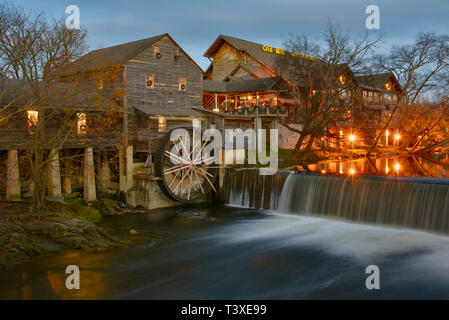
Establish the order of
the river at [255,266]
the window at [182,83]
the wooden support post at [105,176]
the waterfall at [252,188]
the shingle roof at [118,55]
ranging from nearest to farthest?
1. the river at [255,266]
2. the waterfall at [252,188]
3. the wooden support post at [105,176]
4. the shingle roof at [118,55]
5. the window at [182,83]

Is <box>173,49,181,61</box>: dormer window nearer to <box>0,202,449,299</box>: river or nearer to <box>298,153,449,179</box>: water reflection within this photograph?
<box>298,153,449,179</box>: water reflection

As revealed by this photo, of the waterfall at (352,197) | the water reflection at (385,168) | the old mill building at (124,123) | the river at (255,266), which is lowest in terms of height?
the river at (255,266)

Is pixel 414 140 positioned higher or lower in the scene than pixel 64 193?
higher

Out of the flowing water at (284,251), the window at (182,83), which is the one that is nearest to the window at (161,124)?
the window at (182,83)

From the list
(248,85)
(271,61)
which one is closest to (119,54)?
(248,85)

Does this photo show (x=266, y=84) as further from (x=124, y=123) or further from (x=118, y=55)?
(x=124, y=123)

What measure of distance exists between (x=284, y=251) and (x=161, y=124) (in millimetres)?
11882

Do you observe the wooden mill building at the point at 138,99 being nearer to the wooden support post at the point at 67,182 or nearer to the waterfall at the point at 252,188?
the wooden support post at the point at 67,182

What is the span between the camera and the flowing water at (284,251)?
33.8 ft

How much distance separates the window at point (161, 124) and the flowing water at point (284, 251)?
16.1ft

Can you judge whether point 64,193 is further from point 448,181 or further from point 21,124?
point 448,181

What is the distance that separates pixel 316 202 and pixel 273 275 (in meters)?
7.67

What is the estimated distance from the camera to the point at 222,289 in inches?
412
